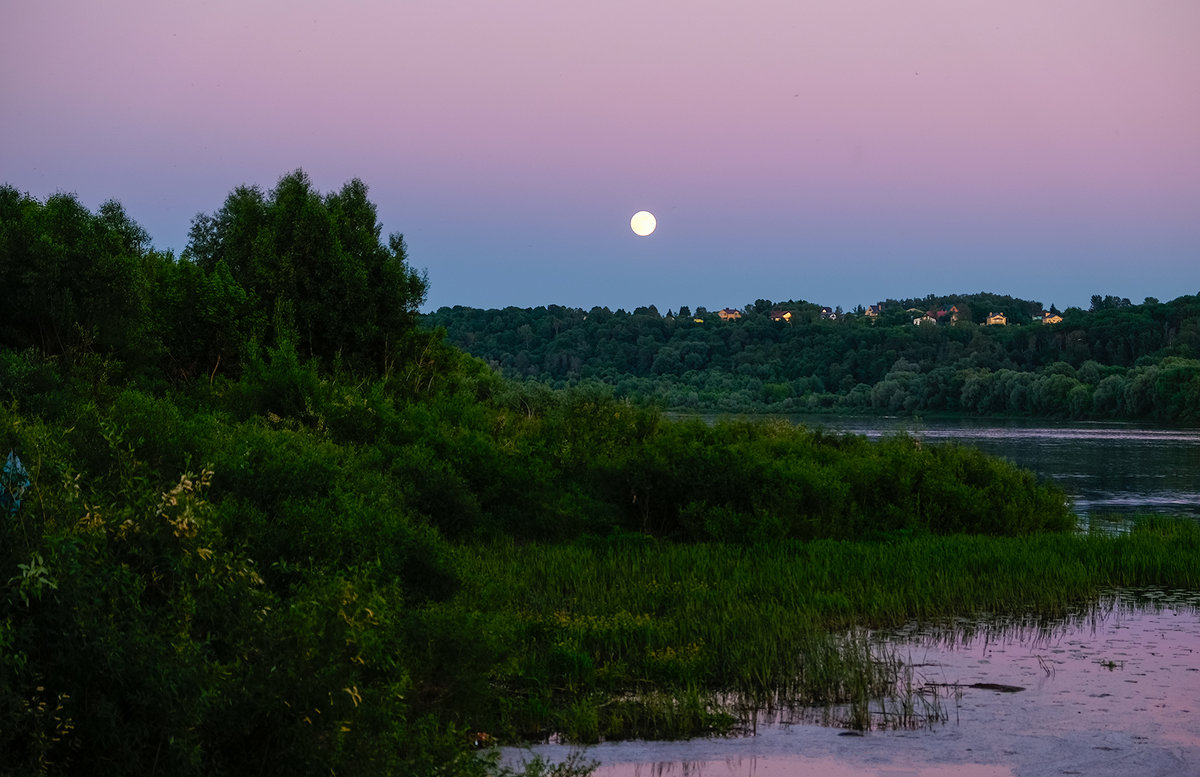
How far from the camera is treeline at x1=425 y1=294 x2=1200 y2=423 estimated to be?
9862cm

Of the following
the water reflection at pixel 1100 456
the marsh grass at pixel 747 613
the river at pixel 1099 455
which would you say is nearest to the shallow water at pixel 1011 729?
the marsh grass at pixel 747 613

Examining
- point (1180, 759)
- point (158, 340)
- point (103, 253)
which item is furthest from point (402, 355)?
point (1180, 759)

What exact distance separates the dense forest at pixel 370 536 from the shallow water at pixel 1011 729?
0.74 meters

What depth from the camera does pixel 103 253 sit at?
914 inches

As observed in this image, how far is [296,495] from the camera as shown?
12.0 m

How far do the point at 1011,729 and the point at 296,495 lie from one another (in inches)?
274

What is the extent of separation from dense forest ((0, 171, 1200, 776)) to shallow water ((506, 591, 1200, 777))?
743 millimetres

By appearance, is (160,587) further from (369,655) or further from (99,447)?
(99,447)

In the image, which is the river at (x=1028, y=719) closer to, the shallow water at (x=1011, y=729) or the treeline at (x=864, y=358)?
the shallow water at (x=1011, y=729)

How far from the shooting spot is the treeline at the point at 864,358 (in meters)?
98.6

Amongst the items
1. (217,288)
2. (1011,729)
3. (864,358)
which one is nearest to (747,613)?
(1011,729)

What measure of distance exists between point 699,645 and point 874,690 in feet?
6.49

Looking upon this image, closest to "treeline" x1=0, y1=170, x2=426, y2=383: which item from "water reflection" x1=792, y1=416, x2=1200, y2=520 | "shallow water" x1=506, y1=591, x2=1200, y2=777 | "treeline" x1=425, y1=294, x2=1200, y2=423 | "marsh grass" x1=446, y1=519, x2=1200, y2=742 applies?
"marsh grass" x1=446, y1=519, x2=1200, y2=742

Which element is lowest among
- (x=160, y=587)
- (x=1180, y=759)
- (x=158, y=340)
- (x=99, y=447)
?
(x=1180, y=759)
